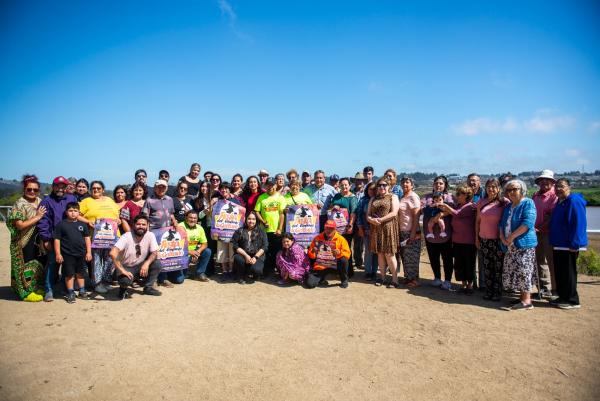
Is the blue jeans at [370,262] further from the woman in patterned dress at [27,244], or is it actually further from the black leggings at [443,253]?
the woman in patterned dress at [27,244]

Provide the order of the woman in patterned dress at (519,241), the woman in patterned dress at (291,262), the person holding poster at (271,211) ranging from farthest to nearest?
the person holding poster at (271,211), the woman in patterned dress at (291,262), the woman in patterned dress at (519,241)

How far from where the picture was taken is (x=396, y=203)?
21.5 feet

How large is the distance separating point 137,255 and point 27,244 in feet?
5.51

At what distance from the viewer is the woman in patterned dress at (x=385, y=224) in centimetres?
641

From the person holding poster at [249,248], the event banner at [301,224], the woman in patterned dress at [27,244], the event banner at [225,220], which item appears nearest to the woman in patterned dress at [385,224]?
the event banner at [301,224]

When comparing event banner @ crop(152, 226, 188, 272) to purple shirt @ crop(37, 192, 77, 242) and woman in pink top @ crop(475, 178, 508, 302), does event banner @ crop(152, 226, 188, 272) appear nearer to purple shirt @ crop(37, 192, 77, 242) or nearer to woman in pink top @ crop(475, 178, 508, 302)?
purple shirt @ crop(37, 192, 77, 242)

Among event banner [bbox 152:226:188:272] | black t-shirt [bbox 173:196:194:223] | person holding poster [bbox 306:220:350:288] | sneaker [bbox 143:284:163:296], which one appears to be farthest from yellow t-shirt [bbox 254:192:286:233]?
sneaker [bbox 143:284:163:296]

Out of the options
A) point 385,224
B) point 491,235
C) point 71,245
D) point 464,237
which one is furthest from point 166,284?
point 491,235

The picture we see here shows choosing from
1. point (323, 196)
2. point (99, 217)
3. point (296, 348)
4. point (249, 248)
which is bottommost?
point (296, 348)

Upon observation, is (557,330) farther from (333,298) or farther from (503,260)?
(333,298)

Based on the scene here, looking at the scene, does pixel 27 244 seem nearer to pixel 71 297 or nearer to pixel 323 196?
pixel 71 297

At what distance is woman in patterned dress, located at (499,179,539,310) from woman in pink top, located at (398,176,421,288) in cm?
146

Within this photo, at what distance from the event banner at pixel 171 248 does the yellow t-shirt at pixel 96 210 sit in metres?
0.82

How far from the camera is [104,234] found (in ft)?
19.8
